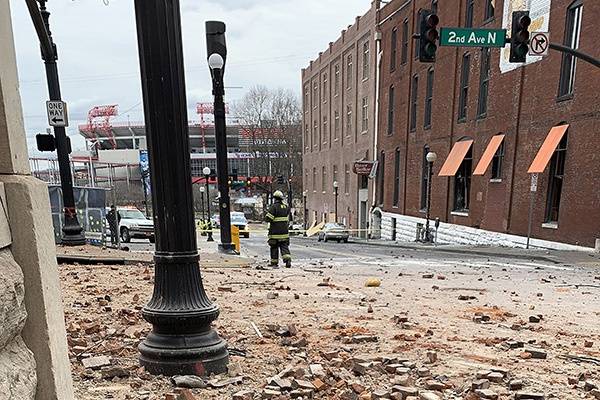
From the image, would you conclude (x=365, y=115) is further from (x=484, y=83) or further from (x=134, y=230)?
(x=134, y=230)

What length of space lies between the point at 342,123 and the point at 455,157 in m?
22.8

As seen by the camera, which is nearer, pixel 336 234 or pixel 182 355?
pixel 182 355

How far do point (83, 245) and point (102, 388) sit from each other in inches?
423

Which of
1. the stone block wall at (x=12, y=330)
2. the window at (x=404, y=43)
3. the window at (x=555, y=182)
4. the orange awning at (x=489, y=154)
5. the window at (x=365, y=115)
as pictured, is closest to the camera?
the stone block wall at (x=12, y=330)

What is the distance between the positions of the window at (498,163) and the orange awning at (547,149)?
3565mm

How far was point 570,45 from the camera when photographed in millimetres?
18312

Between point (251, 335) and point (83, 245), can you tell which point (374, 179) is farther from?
point (251, 335)

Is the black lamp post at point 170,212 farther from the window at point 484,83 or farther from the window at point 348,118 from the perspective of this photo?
the window at point 348,118

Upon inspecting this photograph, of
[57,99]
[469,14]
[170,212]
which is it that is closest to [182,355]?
Result: [170,212]

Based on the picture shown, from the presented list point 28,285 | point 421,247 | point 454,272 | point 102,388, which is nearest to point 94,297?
point 102,388

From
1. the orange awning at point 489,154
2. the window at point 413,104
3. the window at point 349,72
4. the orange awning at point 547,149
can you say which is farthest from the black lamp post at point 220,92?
the window at point 349,72

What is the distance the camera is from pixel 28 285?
1991 millimetres

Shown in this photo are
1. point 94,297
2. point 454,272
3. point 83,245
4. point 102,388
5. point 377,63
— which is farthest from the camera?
point 377,63

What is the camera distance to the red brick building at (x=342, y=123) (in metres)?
41.8
